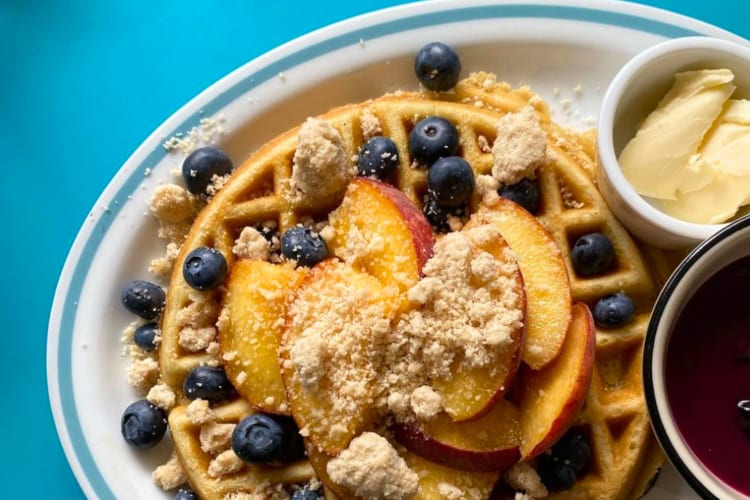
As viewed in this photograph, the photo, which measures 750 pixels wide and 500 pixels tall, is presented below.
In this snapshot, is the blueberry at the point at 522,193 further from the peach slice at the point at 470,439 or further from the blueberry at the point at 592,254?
the peach slice at the point at 470,439

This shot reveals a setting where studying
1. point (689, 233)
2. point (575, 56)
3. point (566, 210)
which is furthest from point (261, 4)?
point (689, 233)

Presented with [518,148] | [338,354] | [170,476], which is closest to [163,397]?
[170,476]

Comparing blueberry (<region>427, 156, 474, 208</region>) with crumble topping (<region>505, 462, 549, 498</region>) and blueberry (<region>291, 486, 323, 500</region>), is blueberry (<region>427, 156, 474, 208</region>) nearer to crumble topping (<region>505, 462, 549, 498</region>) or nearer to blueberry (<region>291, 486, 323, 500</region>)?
crumble topping (<region>505, 462, 549, 498</region>)

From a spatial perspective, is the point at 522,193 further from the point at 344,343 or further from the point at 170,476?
the point at 170,476

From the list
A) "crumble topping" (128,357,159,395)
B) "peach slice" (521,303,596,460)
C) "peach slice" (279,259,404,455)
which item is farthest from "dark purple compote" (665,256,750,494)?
"crumble topping" (128,357,159,395)

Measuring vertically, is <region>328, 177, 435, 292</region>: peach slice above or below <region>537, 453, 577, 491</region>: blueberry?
above

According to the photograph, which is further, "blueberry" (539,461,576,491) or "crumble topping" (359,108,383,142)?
"crumble topping" (359,108,383,142)
